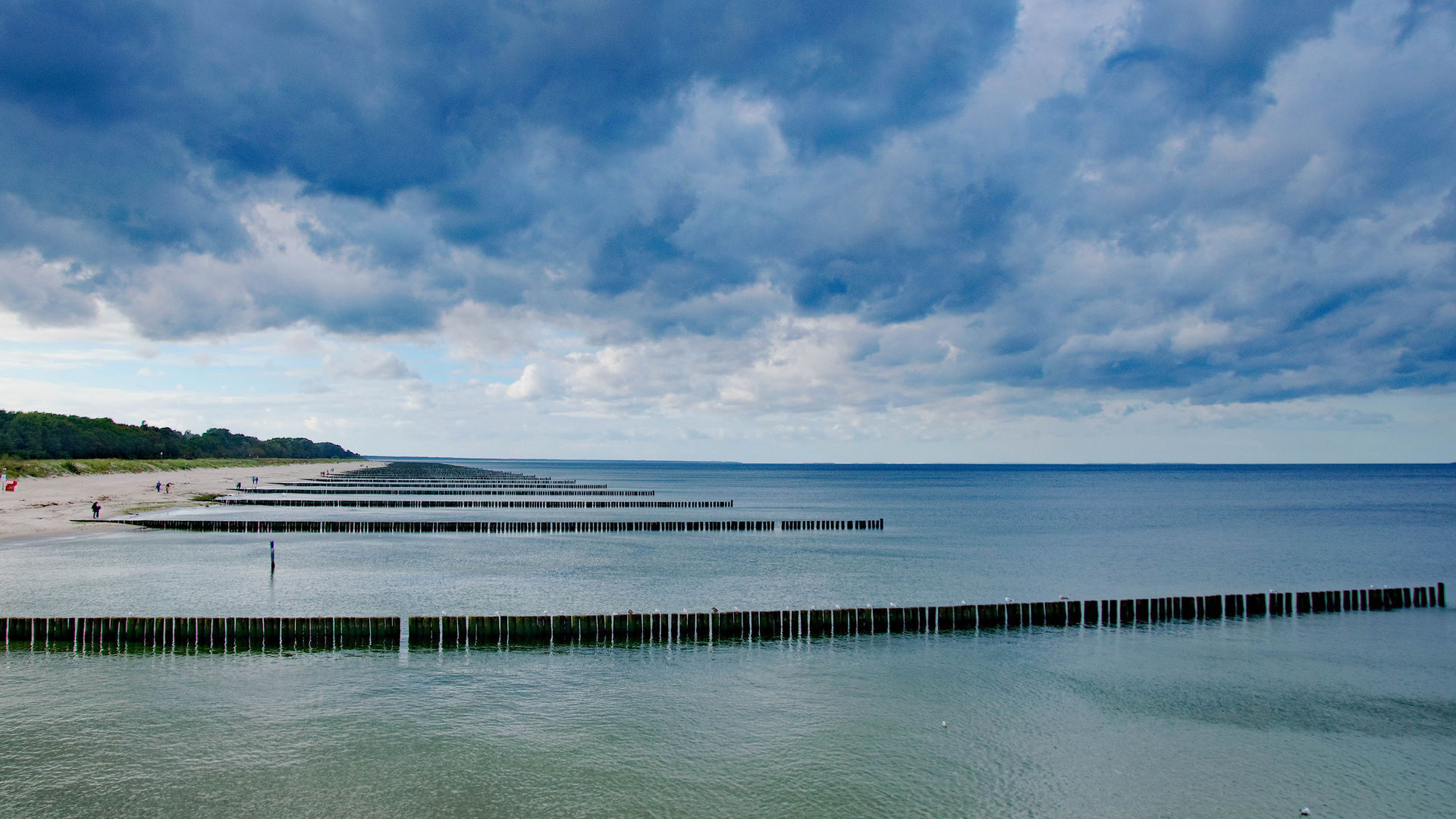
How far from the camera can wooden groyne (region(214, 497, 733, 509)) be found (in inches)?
3679

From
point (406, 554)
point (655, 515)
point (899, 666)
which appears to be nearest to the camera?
point (899, 666)

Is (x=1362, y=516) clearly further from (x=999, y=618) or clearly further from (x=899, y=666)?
(x=899, y=666)

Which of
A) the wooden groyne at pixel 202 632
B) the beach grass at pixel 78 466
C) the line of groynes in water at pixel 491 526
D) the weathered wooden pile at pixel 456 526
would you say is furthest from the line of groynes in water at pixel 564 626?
the beach grass at pixel 78 466

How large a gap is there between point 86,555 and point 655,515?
5368cm

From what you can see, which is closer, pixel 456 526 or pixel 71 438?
pixel 456 526

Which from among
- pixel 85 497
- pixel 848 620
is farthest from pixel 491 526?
pixel 85 497

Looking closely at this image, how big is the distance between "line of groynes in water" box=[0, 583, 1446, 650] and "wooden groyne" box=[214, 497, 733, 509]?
2710 inches

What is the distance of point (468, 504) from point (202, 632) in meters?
76.6

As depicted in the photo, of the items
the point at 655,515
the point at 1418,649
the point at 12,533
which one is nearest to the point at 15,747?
the point at 1418,649

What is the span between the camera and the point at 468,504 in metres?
103

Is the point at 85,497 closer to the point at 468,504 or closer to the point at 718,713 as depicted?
the point at 468,504

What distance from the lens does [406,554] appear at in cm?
5381

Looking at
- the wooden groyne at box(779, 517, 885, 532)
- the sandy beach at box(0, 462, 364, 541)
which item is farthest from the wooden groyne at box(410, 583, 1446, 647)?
the sandy beach at box(0, 462, 364, 541)

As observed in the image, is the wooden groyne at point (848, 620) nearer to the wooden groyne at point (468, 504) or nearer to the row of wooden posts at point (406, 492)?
the wooden groyne at point (468, 504)
